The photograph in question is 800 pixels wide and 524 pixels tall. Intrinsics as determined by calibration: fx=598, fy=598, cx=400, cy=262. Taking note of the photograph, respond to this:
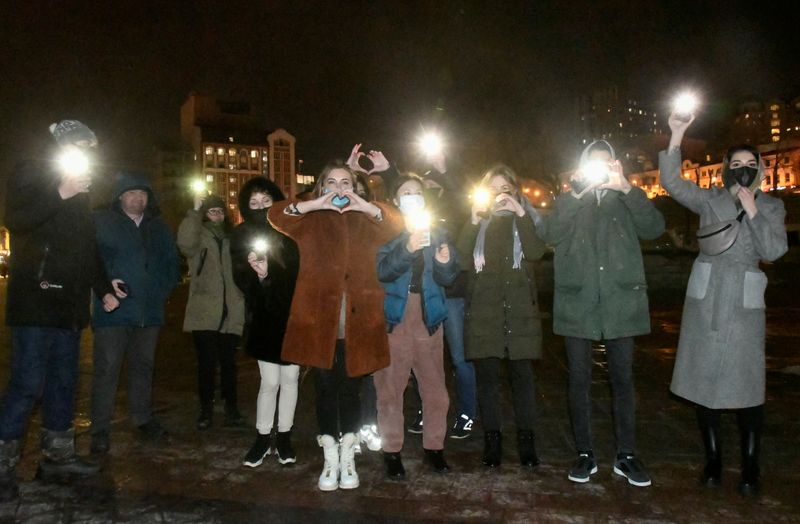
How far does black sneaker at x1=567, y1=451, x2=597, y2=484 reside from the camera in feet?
13.6

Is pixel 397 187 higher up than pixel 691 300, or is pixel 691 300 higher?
pixel 397 187

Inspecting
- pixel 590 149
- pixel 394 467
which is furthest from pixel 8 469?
pixel 590 149

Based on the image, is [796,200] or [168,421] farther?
[796,200]

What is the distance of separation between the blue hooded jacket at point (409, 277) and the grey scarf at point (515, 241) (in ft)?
1.12

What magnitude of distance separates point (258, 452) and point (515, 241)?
2570 mm

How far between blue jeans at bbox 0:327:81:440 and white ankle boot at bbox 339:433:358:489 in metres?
2.17

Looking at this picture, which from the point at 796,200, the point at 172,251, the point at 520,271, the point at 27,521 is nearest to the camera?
the point at 27,521

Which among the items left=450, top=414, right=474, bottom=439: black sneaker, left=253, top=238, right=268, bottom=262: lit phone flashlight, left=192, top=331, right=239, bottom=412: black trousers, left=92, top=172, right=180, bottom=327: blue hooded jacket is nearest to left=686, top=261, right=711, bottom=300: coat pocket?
left=450, top=414, right=474, bottom=439: black sneaker

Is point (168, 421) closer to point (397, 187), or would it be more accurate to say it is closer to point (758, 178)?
point (397, 187)

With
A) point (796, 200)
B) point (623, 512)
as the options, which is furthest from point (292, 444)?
point (796, 200)

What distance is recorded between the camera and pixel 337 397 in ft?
14.1

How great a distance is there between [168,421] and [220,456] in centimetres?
143

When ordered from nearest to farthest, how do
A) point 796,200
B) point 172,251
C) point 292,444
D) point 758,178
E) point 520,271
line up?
point 758,178 < point 520,271 < point 292,444 < point 172,251 < point 796,200

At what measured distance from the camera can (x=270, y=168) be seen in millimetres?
102625
